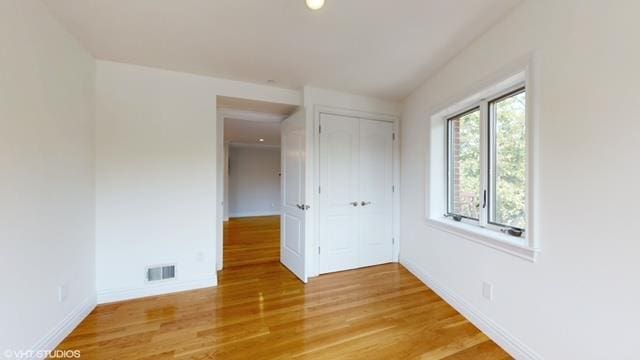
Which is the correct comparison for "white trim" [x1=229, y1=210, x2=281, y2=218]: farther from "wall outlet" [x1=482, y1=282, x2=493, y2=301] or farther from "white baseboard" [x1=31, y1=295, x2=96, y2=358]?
"wall outlet" [x1=482, y1=282, x2=493, y2=301]

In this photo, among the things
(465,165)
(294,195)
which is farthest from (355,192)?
(465,165)

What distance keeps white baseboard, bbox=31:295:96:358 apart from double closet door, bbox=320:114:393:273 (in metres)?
A: 2.27

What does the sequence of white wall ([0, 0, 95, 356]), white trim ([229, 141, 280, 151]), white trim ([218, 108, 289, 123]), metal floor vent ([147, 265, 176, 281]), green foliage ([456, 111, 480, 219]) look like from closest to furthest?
white wall ([0, 0, 95, 356])
green foliage ([456, 111, 480, 219])
metal floor vent ([147, 265, 176, 281])
white trim ([218, 108, 289, 123])
white trim ([229, 141, 280, 151])

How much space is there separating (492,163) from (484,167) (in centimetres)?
7

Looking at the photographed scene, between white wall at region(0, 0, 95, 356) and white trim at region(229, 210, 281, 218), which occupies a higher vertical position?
white wall at region(0, 0, 95, 356)

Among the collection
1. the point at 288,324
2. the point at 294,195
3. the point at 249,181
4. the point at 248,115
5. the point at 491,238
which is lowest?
the point at 288,324

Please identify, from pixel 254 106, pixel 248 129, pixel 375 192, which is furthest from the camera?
pixel 248 129

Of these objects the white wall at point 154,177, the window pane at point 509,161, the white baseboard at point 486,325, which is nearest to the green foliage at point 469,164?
the window pane at point 509,161

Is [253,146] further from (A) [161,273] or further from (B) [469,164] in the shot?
(B) [469,164]

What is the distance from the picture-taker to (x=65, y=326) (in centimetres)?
191

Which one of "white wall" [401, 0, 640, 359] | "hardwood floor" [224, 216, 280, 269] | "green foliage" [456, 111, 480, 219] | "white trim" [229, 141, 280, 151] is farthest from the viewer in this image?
"white trim" [229, 141, 280, 151]

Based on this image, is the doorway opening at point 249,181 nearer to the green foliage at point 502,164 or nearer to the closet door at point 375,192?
the closet door at point 375,192

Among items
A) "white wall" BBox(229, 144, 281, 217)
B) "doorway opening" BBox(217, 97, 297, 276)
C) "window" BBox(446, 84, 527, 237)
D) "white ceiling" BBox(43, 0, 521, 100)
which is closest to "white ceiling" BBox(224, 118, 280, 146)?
"doorway opening" BBox(217, 97, 297, 276)

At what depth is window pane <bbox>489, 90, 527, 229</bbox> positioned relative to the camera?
6.25ft
